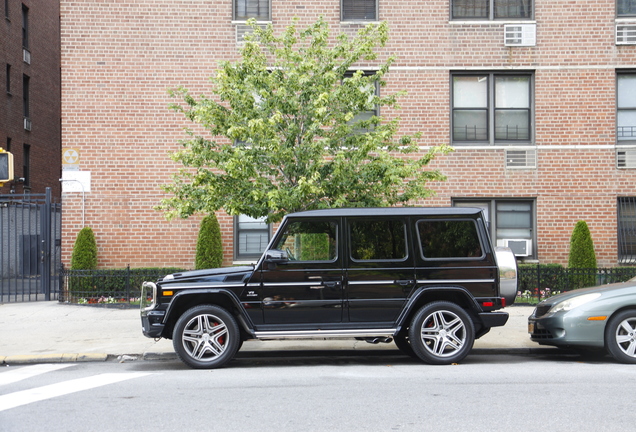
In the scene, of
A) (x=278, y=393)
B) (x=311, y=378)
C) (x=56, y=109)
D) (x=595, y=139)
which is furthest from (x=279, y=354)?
(x=56, y=109)

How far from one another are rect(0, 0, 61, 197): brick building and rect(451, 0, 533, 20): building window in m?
17.3

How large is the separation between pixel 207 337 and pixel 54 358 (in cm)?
251

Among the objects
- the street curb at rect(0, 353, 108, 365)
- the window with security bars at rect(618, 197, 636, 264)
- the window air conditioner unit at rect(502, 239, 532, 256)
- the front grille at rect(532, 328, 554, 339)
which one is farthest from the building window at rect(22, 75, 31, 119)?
the front grille at rect(532, 328, 554, 339)

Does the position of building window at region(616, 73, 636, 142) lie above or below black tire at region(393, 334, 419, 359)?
above

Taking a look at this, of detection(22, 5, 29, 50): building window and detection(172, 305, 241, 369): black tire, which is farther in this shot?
detection(22, 5, 29, 50): building window

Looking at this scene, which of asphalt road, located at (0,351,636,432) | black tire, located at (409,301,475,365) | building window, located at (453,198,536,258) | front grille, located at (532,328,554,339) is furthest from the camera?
building window, located at (453,198,536,258)

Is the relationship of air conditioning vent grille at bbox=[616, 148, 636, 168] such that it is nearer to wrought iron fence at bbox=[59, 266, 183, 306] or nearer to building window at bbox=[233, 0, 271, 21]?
building window at bbox=[233, 0, 271, 21]

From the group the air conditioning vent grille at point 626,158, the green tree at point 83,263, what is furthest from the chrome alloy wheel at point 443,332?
the air conditioning vent grille at point 626,158

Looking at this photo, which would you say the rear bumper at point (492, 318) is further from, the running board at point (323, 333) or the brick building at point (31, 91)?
the brick building at point (31, 91)

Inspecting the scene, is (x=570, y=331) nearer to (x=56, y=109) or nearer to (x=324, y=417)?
(x=324, y=417)

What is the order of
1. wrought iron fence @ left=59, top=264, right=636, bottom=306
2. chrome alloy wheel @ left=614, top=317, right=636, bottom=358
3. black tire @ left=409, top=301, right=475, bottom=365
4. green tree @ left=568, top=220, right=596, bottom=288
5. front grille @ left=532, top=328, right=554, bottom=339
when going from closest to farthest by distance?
black tire @ left=409, top=301, right=475, bottom=365, chrome alloy wheel @ left=614, top=317, right=636, bottom=358, front grille @ left=532, top=328, right=554, bottom=339, wrought iron fence @ left=59, top=264, right=636, bottom=306, green tree @ left=568, top=220, right=596, bottom=288

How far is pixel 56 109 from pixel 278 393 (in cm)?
2760

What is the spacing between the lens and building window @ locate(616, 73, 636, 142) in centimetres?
1688

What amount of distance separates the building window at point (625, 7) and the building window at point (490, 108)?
8.66 ft
